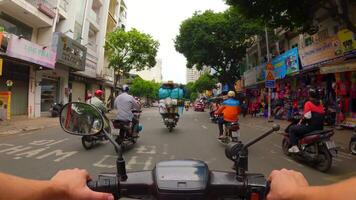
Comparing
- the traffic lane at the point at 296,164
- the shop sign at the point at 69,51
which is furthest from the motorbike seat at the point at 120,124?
the shop sign at the point at 69,51

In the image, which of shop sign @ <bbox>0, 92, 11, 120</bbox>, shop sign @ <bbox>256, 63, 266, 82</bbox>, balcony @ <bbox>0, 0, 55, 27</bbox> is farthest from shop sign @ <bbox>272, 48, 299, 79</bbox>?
shop sign @ <bbox>0, 92, 11, 120</bbox>

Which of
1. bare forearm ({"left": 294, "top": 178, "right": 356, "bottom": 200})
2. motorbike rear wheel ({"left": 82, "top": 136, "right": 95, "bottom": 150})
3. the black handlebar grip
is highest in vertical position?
bare forearm ({"left": 294, "top": 178, "right": 356, "bottom": 200})

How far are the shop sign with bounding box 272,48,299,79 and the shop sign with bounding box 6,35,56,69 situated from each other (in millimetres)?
14824

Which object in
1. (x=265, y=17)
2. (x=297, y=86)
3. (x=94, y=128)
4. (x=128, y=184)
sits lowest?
(x=128, y=184)

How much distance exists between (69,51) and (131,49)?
10139 mm

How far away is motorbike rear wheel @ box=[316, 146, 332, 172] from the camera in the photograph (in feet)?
24.2

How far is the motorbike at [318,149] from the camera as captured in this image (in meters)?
7.44

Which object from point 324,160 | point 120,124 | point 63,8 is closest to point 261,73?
point 63,8

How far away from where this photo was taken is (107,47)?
37.6m

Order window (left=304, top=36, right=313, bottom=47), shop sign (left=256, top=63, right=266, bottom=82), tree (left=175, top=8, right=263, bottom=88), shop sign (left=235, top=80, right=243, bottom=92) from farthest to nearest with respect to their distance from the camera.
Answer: shop sign (left=235, top=80, right=243, bottom=92)
tree (left=175, top=8, right=263, bottom=88)
shop sign (left=256, top=63, right=266, bottom=82)
window (left=304, top=36, right=313, bottom=47)

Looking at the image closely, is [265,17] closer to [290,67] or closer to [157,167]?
[290,67]

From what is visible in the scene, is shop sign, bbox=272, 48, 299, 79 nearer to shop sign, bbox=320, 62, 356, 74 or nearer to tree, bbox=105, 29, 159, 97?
shop sign, bbox=320, 62, 356, 74

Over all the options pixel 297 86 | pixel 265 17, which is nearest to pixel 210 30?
pixel 297 86

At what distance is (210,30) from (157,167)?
32913 mm
